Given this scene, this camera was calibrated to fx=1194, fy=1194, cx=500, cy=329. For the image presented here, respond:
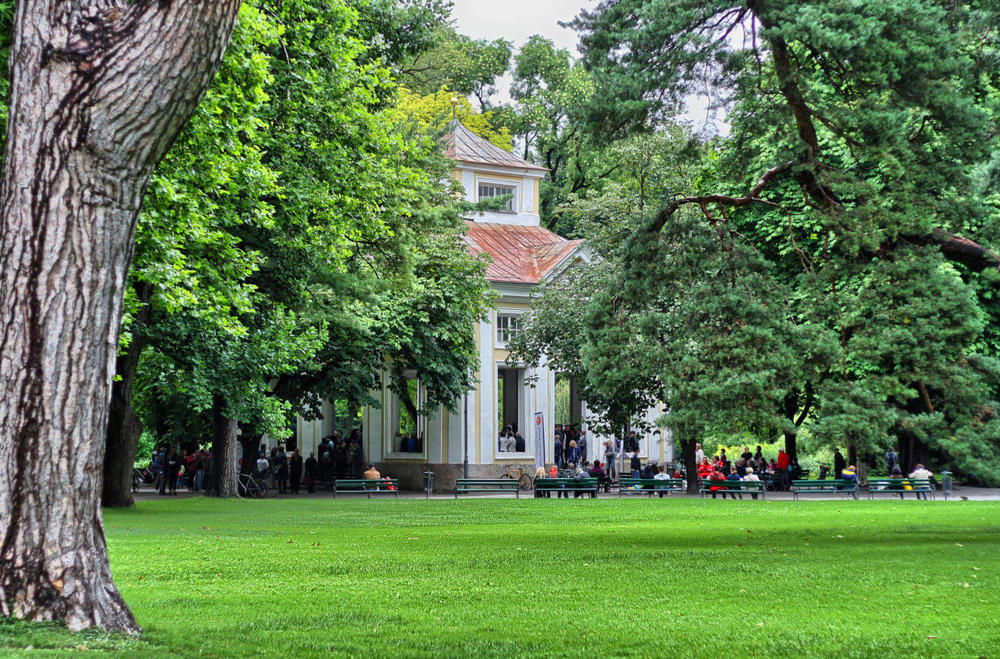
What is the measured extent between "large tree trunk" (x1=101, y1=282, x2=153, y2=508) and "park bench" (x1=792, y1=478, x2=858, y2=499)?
60.7 feet

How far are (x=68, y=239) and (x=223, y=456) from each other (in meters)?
27.0

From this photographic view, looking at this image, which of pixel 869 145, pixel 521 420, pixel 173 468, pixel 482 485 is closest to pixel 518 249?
pixel 521 420

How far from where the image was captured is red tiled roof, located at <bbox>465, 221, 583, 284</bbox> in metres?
46.7

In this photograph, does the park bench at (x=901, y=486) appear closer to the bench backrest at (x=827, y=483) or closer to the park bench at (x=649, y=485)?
the bench backrest at (x=827, y=483)

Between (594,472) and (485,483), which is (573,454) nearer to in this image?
(594,472)

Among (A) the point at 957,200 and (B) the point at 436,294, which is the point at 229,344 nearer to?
(B) the point at 436,294

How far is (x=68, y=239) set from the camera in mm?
7262

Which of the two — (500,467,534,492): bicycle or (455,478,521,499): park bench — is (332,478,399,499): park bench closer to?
(455,478,521,499): park bench

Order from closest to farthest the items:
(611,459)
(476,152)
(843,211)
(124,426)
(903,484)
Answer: (843,211), (124,426), (903,484), (611,459), (476,152)

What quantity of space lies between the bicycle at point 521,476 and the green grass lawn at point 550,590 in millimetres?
19480

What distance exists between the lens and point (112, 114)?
7277mm

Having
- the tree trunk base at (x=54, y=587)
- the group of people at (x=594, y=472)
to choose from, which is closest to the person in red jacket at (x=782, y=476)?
the group of people at (x=594, y=472)

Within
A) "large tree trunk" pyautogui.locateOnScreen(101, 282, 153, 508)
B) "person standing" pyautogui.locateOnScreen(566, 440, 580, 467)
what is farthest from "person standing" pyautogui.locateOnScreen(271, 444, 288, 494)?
"large tree trunk" pyautogui.locateOnScreen(101, 282, 153, 508)

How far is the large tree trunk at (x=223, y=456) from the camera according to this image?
3266 cm
